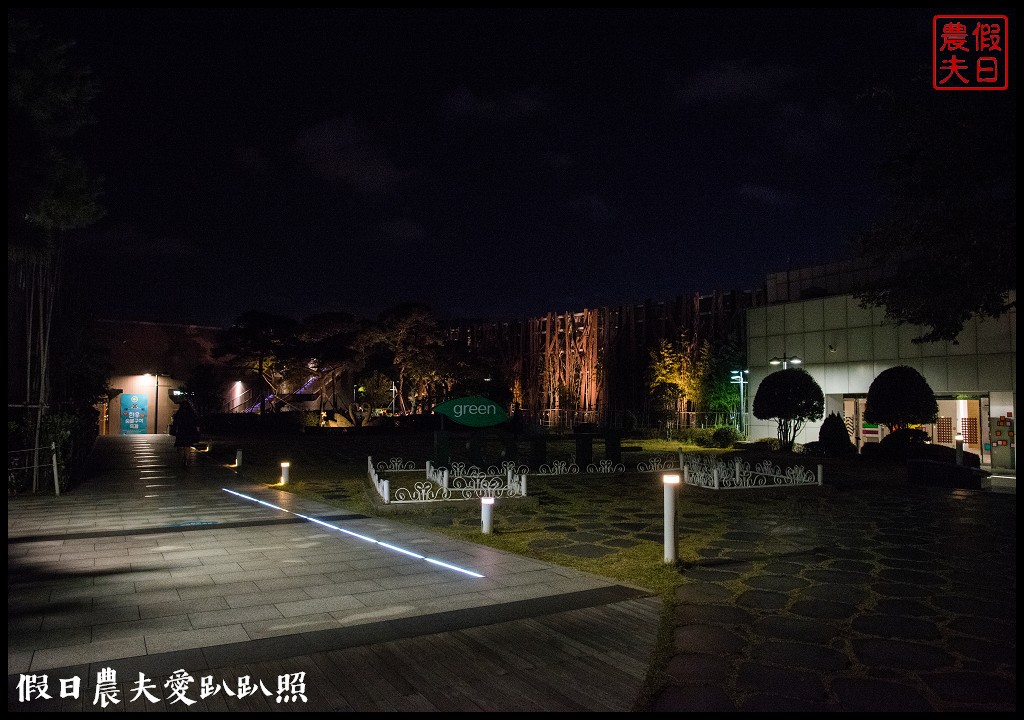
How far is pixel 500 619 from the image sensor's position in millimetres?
5645

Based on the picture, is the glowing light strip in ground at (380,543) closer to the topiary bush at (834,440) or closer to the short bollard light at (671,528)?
the short bollard light at (671,528)

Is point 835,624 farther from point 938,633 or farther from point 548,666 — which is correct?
point 548,666

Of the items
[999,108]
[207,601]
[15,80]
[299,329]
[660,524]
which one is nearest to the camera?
[207,601]

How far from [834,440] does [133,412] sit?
1572 inches

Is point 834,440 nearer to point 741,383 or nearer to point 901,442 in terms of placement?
A: point 901,442

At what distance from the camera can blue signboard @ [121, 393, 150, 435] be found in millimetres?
43688

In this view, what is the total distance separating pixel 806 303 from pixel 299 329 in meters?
A: 26.1

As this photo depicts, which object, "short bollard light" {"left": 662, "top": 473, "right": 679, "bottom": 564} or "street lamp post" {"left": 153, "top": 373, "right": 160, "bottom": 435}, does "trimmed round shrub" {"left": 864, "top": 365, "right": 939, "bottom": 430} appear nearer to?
"short bollard light" {"left": 662, "top": 473, "right": 679, "bottom": 564}

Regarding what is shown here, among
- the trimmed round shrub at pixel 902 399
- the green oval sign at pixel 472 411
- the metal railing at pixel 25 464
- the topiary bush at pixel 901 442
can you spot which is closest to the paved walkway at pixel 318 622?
the metal railing at pixel 25 464

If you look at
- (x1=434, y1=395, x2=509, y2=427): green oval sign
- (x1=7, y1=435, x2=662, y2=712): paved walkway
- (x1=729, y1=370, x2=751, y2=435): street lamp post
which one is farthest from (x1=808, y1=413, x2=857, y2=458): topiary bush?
(x1=7, y1=435, x2=662, y2=712): paved walkway

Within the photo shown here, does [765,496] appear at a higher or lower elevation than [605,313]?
lower

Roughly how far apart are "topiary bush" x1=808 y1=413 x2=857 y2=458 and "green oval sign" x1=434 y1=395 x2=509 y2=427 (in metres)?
13.7

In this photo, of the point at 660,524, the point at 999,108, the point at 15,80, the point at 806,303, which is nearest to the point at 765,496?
the point at 660,524

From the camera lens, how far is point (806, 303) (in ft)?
93.2
